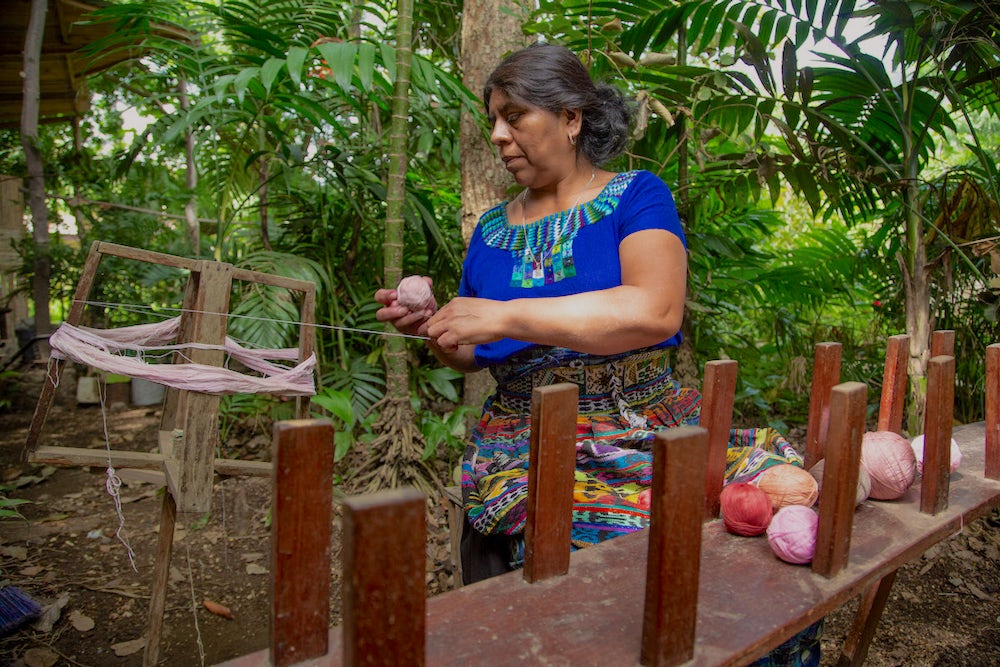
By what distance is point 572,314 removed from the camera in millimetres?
1233

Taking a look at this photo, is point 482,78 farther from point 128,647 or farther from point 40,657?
point 40,657

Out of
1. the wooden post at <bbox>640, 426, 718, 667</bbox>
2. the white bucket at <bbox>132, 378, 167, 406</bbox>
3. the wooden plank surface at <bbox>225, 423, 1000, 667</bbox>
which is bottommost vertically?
the white bucket at <bbox>132, 378, 167, 406</bbox>

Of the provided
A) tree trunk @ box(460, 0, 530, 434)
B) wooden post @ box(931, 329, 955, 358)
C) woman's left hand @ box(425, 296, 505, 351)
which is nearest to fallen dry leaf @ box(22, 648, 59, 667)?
woman's left hand @ box(425, 296, 505, 351)

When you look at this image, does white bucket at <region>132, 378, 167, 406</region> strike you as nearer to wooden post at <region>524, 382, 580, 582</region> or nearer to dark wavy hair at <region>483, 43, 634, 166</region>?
dark wavy hair at <region>483, 43, 634, 166</region>

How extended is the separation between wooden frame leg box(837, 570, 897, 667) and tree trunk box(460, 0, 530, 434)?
180 cm

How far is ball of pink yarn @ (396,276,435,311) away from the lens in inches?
56.7

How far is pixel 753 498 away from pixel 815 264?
3524 mm

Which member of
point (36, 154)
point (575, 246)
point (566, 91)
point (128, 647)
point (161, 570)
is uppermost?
point (36, 154)

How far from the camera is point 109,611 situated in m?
2.35

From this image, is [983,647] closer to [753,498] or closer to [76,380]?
[753,498]

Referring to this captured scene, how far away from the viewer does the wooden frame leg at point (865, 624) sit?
5.56ft

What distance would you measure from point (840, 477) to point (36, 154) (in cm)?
502

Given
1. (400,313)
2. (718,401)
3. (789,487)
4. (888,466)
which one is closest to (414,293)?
(400,313)

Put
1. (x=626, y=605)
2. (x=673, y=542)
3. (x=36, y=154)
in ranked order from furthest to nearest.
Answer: (x=36, y=154) < (x=626, y=605) < (x=673, y=542)
